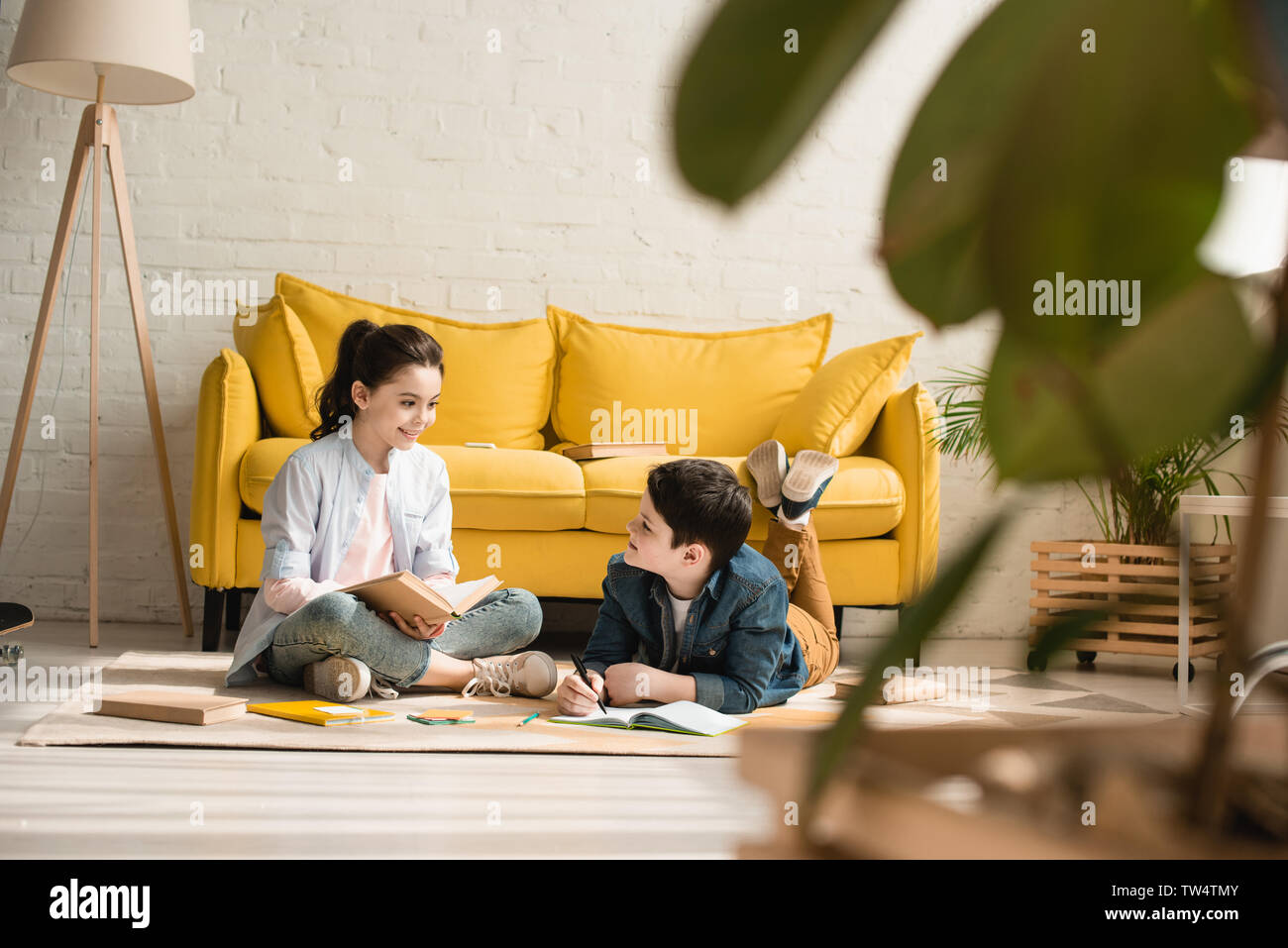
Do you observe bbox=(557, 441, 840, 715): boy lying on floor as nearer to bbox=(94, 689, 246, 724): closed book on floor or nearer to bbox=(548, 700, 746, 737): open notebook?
bbox=(548, 700, 746, 737): open notebook

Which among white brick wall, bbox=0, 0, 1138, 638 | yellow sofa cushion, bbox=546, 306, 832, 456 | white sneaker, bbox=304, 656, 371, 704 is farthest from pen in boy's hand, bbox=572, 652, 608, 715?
white brick wall, bbox=0, 0, 1138, 638

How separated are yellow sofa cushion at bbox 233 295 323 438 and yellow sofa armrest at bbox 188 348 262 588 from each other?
0.68 feet

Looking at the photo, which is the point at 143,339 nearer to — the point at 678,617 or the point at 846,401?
the point at 678,617

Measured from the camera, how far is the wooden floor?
119 centimetres

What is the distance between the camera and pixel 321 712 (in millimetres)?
1851

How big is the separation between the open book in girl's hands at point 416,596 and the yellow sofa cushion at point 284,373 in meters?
0.94

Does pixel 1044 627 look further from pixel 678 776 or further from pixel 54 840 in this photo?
pixel 678 776

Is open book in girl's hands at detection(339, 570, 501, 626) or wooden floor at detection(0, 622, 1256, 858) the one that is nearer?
wooden floor at detection(0, 622, 1256, 858)

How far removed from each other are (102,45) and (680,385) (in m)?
1.80

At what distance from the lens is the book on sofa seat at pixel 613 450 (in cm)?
292

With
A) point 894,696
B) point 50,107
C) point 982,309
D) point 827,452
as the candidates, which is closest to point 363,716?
point 894,696

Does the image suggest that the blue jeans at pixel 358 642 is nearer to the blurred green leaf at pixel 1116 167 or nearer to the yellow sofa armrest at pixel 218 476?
the yellow sofa armrest at pixel 218 476

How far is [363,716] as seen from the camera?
1.89 metres

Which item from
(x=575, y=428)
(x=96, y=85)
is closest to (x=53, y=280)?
(x=96, y=85)
